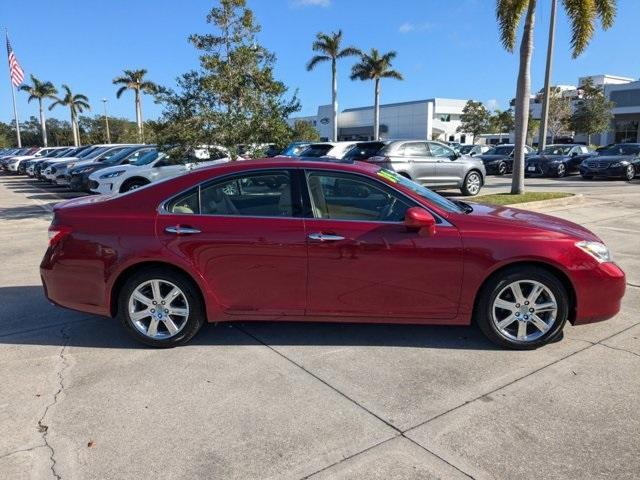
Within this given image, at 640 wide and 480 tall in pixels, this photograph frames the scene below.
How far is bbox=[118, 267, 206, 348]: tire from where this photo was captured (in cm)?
415

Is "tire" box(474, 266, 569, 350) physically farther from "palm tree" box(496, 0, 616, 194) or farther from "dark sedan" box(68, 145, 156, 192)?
"dark sedan" box(68, 145, 156, 192)

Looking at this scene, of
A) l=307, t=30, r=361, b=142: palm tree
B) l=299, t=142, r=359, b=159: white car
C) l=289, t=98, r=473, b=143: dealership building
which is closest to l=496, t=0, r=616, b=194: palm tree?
l=299, t=142, r=359, b=159: white car

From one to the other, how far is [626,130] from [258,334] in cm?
6734

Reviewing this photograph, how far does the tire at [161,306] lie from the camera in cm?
415

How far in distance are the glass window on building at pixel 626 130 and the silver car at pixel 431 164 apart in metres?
53.8

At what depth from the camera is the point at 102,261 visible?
412 cm

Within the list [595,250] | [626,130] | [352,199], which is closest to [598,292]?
[595,250]

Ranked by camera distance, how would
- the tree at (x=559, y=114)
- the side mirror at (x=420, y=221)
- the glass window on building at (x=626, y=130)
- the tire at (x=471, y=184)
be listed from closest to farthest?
the side mirror at (x=420, y=221) < the tire at (x=471, y=184) < the tree at (x=559, y=114) < the glass window on building at (x=626, y=130)

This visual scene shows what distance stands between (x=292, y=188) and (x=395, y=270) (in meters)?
1.06

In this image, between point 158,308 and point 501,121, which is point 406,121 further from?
point 158,308

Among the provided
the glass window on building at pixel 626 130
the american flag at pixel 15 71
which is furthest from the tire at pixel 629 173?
the glass window on building at pixel 626 130

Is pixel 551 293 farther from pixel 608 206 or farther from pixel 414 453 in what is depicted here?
pixel 608 206

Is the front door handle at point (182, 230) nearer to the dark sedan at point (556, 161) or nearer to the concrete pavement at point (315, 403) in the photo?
the concrete pavement at point (315, 403)

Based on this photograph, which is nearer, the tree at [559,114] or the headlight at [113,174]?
the headlight at [113,174]
